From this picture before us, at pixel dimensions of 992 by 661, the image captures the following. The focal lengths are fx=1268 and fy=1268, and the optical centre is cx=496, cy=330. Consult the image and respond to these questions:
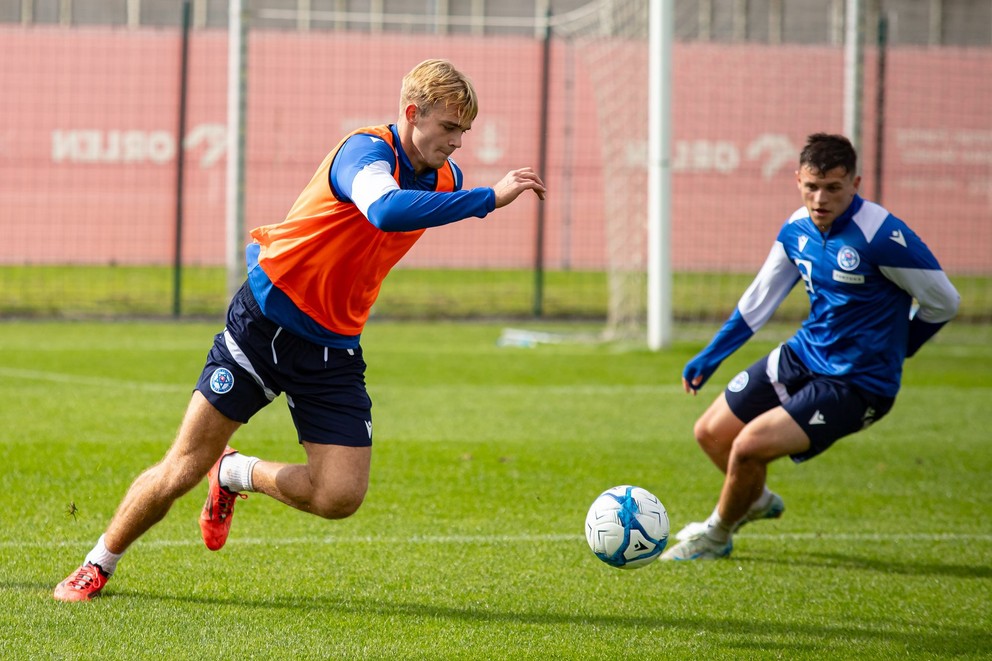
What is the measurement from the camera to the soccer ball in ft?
16.1

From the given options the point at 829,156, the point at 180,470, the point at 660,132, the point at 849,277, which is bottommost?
the point at 180,470

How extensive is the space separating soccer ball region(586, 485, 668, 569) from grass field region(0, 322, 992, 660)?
0.20m

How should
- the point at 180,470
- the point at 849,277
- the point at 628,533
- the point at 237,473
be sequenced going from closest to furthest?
the point at 180,470 → the point at 628,533 → the point at 237,473 → the point at 849,277

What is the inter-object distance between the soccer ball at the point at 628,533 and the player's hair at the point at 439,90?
1.64 metres

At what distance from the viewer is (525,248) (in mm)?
18531

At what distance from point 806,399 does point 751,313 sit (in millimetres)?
543

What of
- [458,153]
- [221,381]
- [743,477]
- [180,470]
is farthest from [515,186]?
[458,153]

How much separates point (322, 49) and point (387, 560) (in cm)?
1543

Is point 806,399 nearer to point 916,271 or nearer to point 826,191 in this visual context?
point 916,271

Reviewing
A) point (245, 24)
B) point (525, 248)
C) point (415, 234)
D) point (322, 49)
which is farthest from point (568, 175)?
point (415, 234)

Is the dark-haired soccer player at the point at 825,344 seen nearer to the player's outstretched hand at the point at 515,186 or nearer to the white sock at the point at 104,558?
the player's outstretched hand at the point at 515,186

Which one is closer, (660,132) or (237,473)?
(237,473)

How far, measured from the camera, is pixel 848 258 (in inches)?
226

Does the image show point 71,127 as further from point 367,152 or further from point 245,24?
point 367,152
